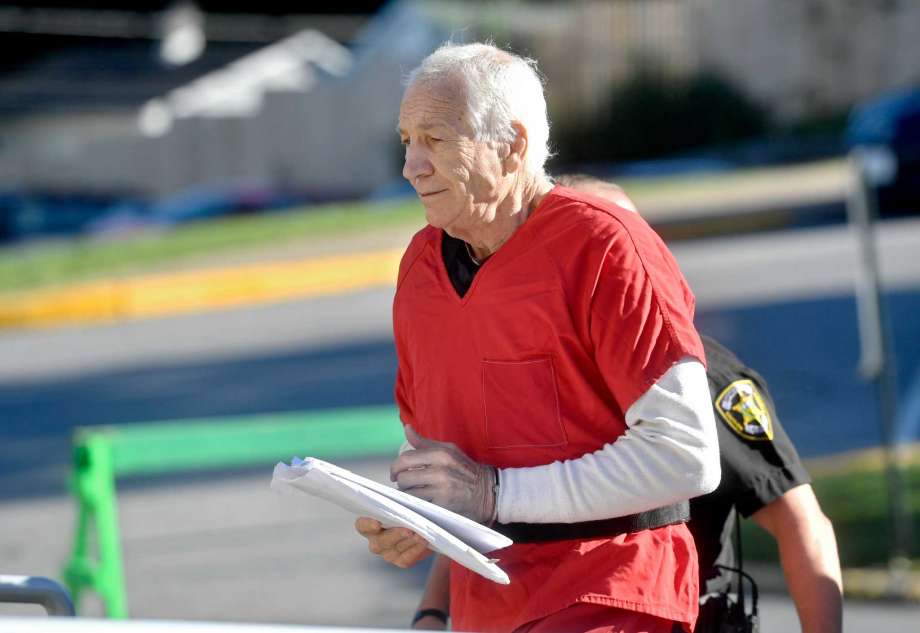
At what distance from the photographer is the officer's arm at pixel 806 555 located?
249cm

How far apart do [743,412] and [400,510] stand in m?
0.77

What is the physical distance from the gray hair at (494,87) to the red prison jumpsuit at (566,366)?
0.38 feet

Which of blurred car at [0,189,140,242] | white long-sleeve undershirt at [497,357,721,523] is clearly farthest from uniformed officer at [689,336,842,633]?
blurred car at [0,189,140,242]

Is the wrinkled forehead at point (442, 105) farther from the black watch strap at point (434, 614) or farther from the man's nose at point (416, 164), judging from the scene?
the black watch strap at point (434, 614)

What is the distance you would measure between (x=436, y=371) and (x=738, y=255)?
44.1 ft

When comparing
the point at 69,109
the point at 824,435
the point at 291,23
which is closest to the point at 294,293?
the point at 824,435

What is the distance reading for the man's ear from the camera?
2.22 metres

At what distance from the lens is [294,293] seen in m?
15.2

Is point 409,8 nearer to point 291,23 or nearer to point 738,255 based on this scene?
point 291,23

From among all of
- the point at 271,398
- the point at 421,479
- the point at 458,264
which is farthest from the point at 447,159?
the point at 271,398

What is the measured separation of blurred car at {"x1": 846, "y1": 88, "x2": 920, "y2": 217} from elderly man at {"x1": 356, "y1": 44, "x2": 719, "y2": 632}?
15517mm

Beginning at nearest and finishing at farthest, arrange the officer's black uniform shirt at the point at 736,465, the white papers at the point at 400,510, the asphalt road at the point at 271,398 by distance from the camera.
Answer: the white papers at the point at 400,510, the officer's black uniform shirt at the point at 736,465, the asphalt road at the point at 271,398

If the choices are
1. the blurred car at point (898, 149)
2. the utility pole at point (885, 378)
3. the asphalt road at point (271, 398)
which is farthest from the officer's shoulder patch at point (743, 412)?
the blurred car at point (898, 149)

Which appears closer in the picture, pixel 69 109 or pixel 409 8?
pixel 409 8
